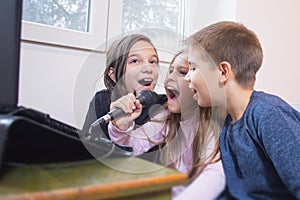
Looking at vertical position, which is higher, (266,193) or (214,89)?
(214,89)

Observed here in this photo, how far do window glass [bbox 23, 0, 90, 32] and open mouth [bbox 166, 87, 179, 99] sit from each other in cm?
50

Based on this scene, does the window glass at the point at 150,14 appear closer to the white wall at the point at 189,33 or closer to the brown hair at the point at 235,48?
the white wall at the point at 189,33

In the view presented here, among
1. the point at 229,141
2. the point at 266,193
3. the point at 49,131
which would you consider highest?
the point at 49,131

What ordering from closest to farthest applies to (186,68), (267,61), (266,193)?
(266,193)
(186,68)
(267,61)

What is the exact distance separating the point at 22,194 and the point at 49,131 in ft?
0.43

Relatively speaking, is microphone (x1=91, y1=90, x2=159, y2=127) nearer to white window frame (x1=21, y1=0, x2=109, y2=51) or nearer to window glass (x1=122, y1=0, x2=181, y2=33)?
white window frame (x1=21, y1=0, x2=109, y2=51)

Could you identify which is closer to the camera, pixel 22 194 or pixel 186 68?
pixel 22 194

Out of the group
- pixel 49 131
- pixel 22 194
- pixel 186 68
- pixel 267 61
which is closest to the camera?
pixel 22 194

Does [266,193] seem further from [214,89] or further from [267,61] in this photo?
[267,61]

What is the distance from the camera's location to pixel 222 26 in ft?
3.08

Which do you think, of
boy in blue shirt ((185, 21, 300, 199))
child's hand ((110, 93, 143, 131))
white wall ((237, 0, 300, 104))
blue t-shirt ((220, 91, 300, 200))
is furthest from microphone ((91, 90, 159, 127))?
white wall ((237, 0, 300, 104))

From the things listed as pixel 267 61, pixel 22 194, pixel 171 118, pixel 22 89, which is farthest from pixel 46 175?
pixel 267 61

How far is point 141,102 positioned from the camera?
855mm

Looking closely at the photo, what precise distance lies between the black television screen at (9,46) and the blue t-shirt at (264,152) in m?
0.52
